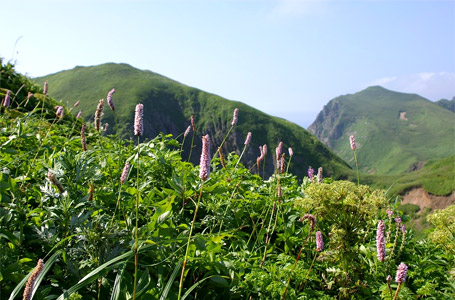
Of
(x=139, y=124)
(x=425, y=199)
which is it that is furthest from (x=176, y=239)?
(x=425, y=199)

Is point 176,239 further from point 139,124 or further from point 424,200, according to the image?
point 424,200

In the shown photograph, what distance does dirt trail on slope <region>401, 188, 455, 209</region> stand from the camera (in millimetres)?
174163

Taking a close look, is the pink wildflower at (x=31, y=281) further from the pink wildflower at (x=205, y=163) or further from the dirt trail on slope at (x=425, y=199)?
the dirt trail on slope at (x=425, y=199)

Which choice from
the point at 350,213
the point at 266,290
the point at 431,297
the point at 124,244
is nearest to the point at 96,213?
the point at 124,244

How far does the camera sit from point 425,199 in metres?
185

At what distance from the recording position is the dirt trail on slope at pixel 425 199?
571 ft

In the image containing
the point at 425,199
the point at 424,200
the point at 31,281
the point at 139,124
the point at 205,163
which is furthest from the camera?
the point at 424,200

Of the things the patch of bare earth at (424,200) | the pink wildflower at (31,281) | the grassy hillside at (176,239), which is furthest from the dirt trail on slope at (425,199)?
the pink wildflower at (31,281)

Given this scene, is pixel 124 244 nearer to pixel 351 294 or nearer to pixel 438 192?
pixel 351 294

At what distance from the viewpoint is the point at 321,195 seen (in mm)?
4000

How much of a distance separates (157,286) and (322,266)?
2.07 m

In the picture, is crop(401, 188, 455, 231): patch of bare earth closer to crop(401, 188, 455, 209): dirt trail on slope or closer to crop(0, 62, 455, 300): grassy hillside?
crop(401, 188, 455, 209): dirt trail on slope

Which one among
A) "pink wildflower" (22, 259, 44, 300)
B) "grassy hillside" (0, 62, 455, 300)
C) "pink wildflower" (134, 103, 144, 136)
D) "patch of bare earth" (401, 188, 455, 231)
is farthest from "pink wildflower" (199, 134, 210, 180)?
"patch of bare earth" (401, 188, 455, 231)

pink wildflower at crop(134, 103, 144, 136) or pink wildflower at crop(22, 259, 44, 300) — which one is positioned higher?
pink wildflower at crop(134, 103, 144, 136)
